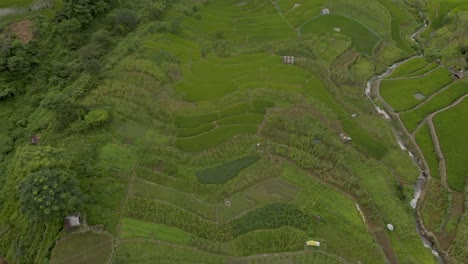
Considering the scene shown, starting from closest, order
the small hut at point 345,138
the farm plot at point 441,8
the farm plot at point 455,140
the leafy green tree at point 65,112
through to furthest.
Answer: the farm plot at point 455,140
the leafy green tree at point 65,112
the small hut at point 345,138
the farm plot at point 441,8

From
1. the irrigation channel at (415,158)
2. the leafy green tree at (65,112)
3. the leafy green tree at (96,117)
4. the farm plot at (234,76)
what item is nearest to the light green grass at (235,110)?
the farm plot at (234,76)

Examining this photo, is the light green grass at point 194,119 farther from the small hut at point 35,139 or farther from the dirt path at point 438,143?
the dirt path at point 438,143

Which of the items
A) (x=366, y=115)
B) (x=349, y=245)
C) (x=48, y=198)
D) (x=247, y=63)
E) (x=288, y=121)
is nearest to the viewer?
(x=48, y=198)

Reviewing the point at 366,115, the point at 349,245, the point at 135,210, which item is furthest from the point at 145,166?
the point at 366,115

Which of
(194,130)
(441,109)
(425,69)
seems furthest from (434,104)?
(194,130)

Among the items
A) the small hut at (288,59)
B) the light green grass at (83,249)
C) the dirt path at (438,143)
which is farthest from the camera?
the small hut at (288,59)

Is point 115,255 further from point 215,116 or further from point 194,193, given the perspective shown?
point 215,116

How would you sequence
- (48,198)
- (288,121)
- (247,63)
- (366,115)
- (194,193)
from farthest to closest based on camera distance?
(247,63) → (366,115) → (288,121) → (194,193) → (48,198)

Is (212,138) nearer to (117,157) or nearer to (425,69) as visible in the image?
(117,157)
